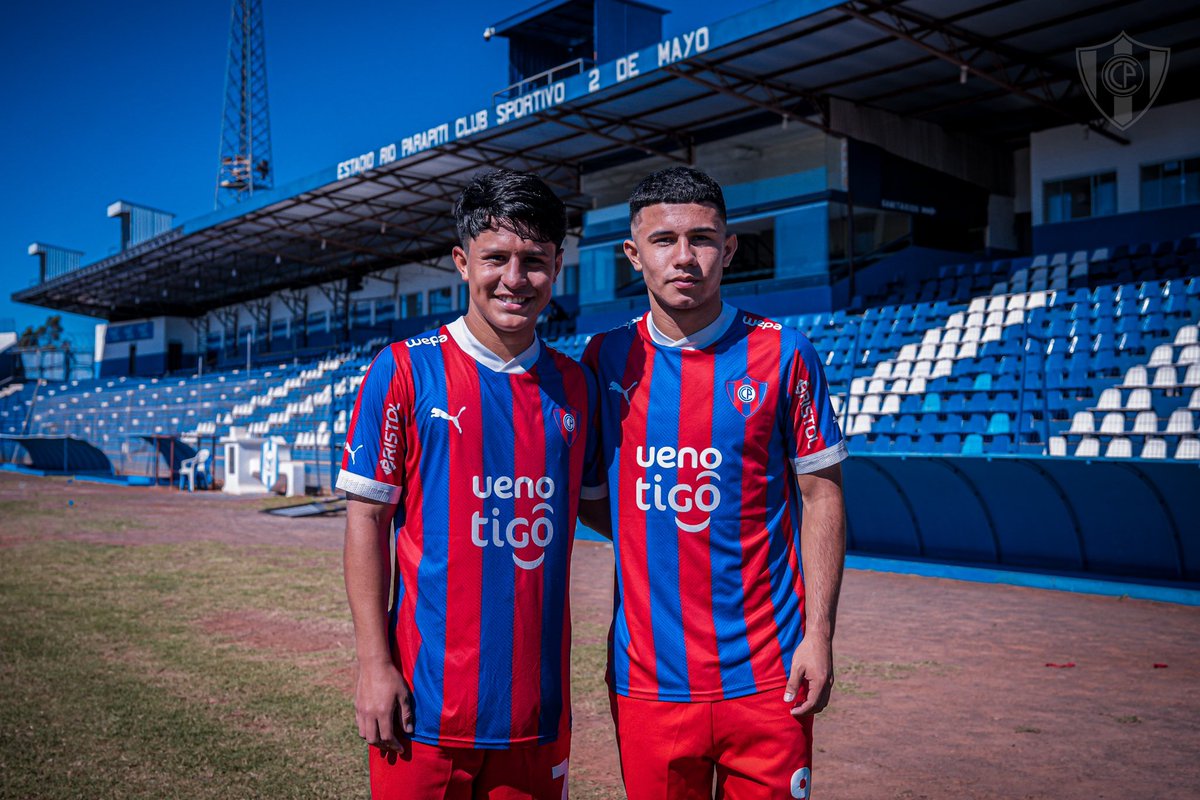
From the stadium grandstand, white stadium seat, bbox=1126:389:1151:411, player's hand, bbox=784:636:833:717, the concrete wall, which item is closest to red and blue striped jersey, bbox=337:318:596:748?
player's hand, bbox=784:636:833:717

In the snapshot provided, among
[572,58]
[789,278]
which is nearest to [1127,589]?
[789,278]

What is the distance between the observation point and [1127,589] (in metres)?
9.12

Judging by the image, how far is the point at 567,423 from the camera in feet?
7.55

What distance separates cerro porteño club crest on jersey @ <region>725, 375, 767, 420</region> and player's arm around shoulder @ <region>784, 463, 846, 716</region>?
0.23 metres

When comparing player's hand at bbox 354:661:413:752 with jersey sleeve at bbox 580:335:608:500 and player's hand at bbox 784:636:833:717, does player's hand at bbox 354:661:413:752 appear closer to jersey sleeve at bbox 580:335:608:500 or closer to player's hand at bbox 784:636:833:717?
jersey sleeve at bbox 580:335:608:500

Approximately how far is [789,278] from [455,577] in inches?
713

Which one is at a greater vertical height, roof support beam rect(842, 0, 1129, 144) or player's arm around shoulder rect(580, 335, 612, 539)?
roof support beam rect(842, 0, 1129, 144)

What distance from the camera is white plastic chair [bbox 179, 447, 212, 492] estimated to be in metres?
24.2

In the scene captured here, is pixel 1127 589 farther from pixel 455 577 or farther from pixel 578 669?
pixel 455 577

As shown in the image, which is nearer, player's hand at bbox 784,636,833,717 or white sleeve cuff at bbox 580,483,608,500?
player's hand at bbox 784,636,833,717

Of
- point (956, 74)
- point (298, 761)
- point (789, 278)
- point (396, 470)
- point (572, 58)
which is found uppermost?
point (572, 58)

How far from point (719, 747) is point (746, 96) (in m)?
16.8

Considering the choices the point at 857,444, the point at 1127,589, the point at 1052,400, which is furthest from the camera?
the point at 857,444

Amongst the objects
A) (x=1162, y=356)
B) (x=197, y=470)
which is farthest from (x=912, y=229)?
(x=197, y=470)
